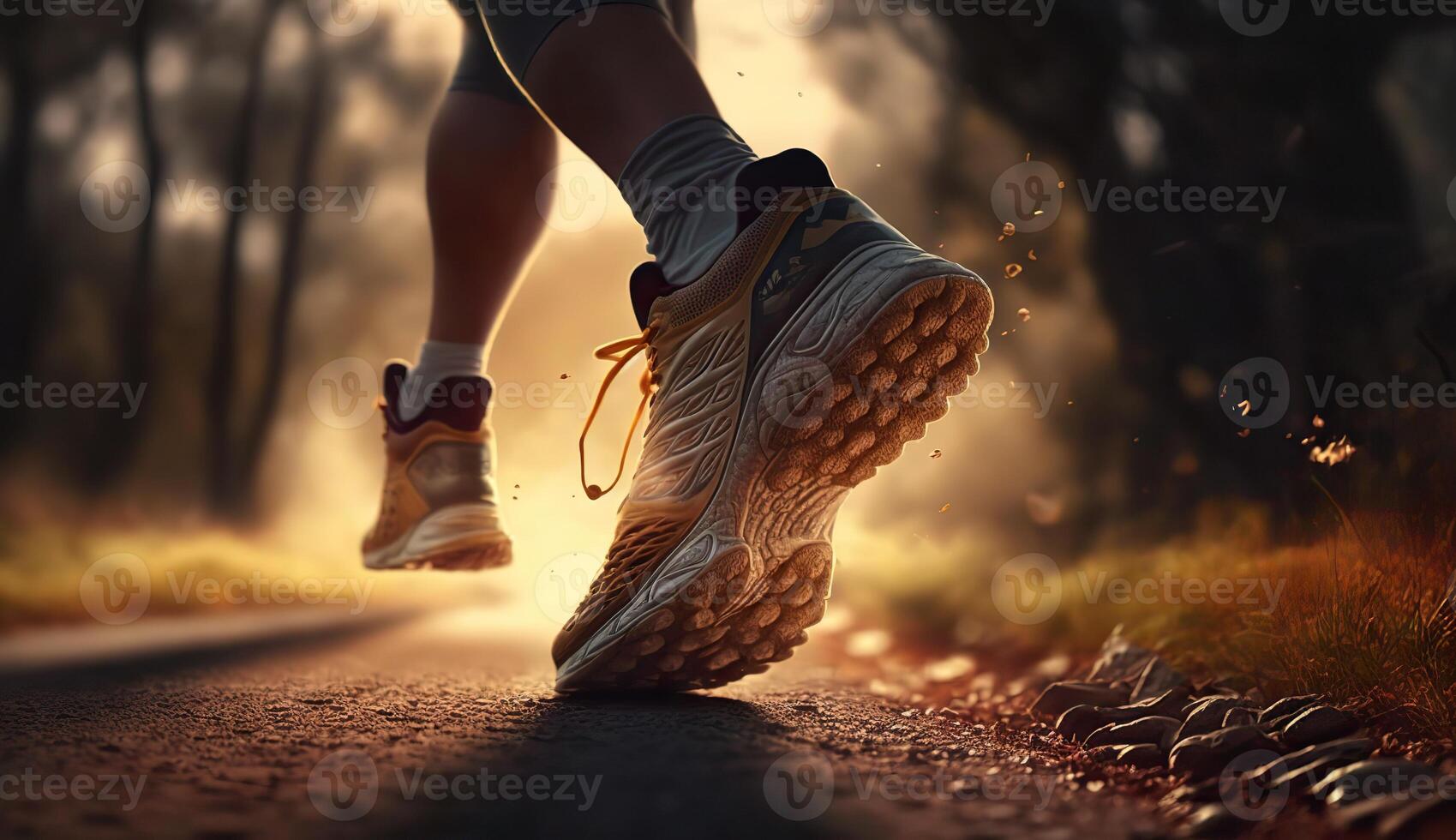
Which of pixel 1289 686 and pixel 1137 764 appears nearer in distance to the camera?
pixel 1137 764

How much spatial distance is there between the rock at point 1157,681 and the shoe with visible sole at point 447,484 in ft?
4.09

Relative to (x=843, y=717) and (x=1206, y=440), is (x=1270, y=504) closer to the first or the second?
(x=1206, y=440)

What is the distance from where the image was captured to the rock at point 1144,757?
1.03 metres

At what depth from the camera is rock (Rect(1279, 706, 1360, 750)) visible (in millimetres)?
1019

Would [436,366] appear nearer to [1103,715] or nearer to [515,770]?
[515,770]

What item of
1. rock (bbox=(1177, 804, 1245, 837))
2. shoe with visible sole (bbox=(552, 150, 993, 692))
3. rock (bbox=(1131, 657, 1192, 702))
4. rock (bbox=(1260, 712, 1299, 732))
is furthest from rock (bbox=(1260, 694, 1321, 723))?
shoe with visible sole (bbox=(552, 150, 993, 692))

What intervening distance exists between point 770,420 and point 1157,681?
0.83m

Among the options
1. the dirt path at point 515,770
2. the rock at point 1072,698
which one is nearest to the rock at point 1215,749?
the dirt path at point 515,770

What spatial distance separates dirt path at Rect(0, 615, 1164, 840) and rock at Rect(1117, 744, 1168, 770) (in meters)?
0.10

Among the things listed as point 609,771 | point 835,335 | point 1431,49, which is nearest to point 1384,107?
point 1431,49

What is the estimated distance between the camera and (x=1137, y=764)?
3.39ft

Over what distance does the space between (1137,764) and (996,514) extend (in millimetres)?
1322

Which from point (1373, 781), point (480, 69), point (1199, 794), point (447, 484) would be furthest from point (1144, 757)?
point (480, 69)

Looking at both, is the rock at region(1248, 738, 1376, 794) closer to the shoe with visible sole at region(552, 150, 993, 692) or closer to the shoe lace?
the shoe with visible sole at region(552, 150, 993, 692)
